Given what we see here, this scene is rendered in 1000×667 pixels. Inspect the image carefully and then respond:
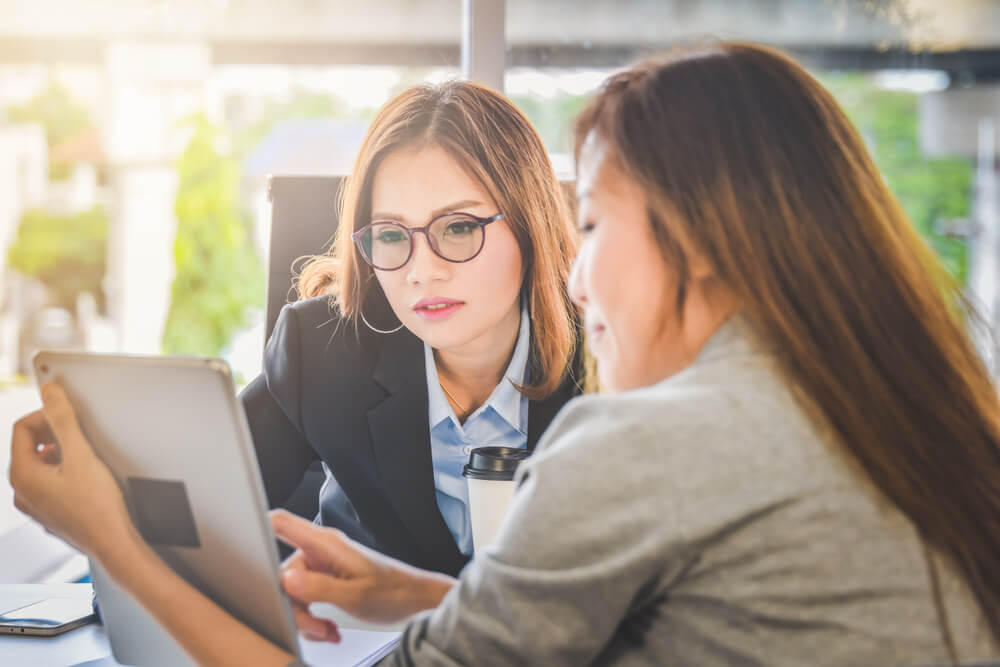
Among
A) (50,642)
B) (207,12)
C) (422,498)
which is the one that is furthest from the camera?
(207,12)

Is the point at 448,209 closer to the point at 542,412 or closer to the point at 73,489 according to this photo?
the point at 542,412

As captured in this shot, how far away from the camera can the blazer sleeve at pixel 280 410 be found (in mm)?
1526

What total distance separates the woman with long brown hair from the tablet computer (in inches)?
1.1

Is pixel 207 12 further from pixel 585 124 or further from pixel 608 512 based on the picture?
pixel 608 512

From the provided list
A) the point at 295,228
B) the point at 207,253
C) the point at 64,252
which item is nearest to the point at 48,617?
the point at 295,228

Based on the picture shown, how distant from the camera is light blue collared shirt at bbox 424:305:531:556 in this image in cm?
149

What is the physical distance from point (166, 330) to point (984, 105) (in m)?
4.14

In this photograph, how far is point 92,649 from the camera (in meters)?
1.07

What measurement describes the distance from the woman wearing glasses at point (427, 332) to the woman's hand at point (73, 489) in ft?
1.99

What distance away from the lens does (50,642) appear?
109 cm

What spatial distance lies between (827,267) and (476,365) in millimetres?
834

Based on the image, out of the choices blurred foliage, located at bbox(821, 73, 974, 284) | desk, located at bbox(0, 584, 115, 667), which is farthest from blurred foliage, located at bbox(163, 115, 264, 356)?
desk, located at bbox(0, 584, 115, 667)

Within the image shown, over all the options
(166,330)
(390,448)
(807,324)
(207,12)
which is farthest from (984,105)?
(807,324)

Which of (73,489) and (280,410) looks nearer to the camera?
(73,489)
